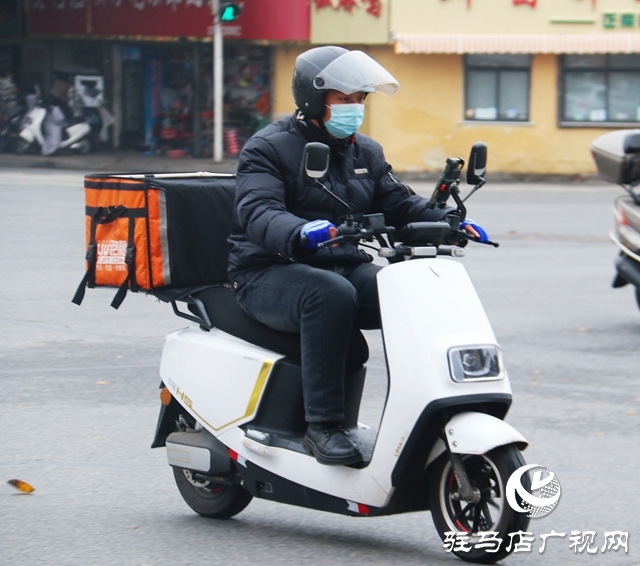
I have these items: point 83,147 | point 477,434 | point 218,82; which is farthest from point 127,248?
point 83,147

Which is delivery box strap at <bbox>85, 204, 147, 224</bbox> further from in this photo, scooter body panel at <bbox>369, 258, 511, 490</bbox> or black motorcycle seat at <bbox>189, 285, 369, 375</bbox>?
scooter body panel at <bbox>369, 258, 511, 490</bbox>

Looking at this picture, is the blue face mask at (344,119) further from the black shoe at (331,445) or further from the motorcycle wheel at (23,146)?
the motorcycle wheel at (23,146)

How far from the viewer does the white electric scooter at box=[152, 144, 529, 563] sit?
394cm

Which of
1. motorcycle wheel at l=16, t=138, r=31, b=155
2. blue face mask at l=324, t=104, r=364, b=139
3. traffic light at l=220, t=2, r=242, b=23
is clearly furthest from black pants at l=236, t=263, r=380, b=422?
motorcycle wheel at l=16, t=138, r=31, b=155

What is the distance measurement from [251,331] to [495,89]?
24.1 m

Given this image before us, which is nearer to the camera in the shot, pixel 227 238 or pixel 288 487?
pixel 288 487

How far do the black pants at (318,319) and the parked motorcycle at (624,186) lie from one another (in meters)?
5.27

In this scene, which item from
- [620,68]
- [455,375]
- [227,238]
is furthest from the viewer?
[620,68]

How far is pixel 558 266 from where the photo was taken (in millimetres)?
13016

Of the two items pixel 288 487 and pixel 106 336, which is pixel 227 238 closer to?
pixel 288 487

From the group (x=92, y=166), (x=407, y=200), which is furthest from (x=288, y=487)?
(x=92, y=166)

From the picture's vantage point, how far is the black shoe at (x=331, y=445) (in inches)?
166

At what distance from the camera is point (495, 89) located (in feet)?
91.2

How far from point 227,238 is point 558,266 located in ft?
28.6
